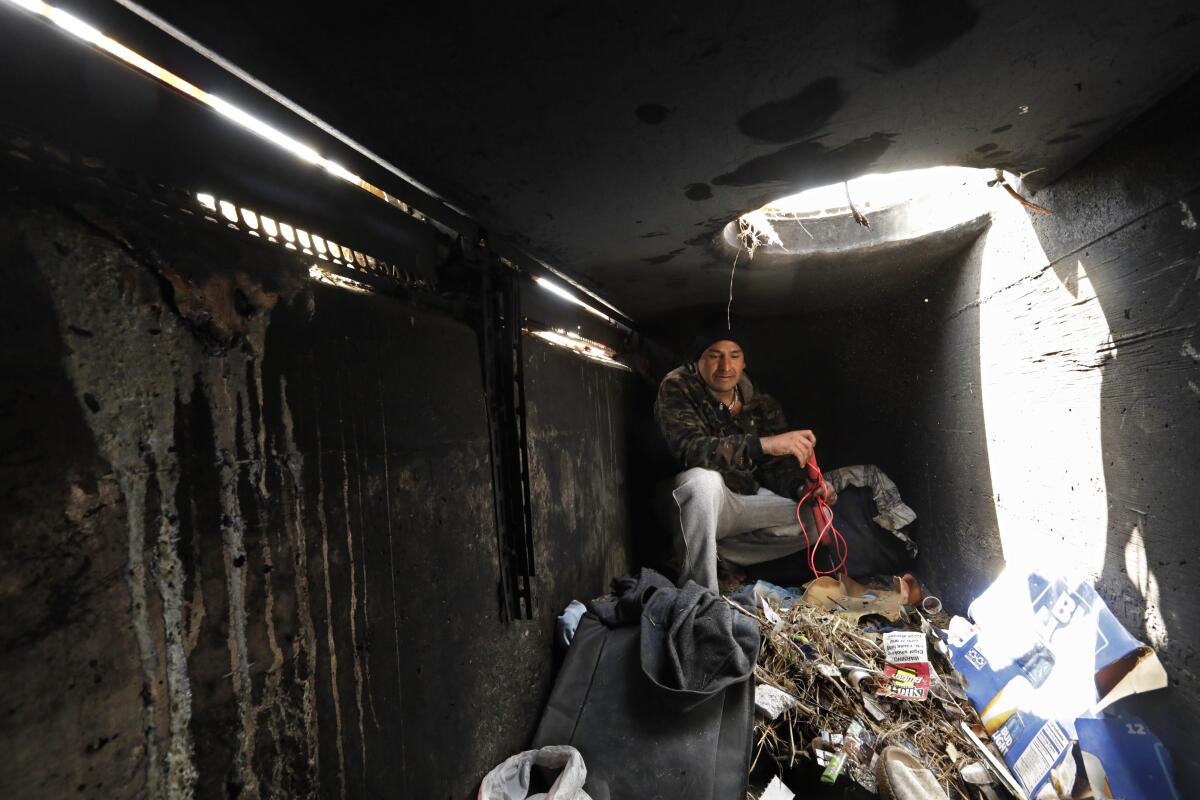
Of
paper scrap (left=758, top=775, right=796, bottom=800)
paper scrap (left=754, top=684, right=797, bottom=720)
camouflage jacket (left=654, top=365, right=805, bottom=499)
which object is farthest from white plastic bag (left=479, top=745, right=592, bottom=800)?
camouflage jacket (left=654, top=365, right=805, bottom=499)

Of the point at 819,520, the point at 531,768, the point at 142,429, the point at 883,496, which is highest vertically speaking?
the point at 142,429

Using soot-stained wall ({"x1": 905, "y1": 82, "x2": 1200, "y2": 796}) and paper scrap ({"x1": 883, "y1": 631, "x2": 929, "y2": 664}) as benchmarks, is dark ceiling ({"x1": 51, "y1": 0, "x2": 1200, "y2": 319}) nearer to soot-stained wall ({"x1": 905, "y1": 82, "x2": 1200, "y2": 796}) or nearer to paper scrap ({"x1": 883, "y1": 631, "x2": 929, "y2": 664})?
soot-stained wall ({"x1": 905, "y1": 82, "x2": 1200, "y2": 796})

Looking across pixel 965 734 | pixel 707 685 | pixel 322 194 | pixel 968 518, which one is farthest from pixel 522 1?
pixel 968 518

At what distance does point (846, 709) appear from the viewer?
7.50 feet

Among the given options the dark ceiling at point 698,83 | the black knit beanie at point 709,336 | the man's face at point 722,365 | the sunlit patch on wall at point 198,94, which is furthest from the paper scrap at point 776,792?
the black knit beanie at point 709,336

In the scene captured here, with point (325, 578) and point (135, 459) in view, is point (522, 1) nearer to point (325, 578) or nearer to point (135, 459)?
point (135, 459)

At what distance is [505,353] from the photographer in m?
2.02

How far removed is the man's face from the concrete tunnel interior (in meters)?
1.56

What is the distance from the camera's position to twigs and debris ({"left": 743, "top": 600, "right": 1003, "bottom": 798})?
2035mm

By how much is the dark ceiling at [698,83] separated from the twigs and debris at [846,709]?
221cm

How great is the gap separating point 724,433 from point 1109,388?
2462 millimetres

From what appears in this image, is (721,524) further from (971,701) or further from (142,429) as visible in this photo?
(142,429)

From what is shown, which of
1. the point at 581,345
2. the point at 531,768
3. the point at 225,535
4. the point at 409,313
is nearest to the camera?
the point at 225,535

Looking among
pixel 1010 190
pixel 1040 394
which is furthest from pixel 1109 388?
pixel 1010 190
